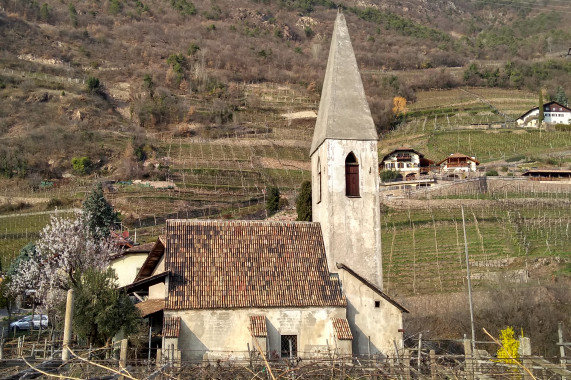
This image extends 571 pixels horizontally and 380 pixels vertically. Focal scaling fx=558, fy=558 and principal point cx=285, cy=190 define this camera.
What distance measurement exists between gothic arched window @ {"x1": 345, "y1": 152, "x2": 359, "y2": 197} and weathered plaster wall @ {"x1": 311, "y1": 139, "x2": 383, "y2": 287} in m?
0.17

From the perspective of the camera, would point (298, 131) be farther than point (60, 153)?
Yes

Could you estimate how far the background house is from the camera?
95500 millimetres

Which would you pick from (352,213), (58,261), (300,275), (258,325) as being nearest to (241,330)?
(258,325)

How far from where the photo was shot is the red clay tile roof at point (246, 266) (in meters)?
19.2

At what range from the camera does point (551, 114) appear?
317 feet

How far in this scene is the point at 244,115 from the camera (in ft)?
354

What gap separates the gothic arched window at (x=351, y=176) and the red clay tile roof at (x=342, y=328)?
190 inches

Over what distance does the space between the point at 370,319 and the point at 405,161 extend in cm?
5677

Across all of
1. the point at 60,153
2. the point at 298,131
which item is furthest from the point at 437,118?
the point at 60,153

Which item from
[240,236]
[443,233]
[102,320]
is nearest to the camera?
[102,320]

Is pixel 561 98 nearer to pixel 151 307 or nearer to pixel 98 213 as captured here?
pixel 98 213

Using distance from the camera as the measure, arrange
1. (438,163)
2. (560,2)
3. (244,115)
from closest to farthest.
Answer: (438,163)
(244,115)
(560,2)

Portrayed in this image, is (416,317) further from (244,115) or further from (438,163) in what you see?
(244,115)

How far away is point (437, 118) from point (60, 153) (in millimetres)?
65552
